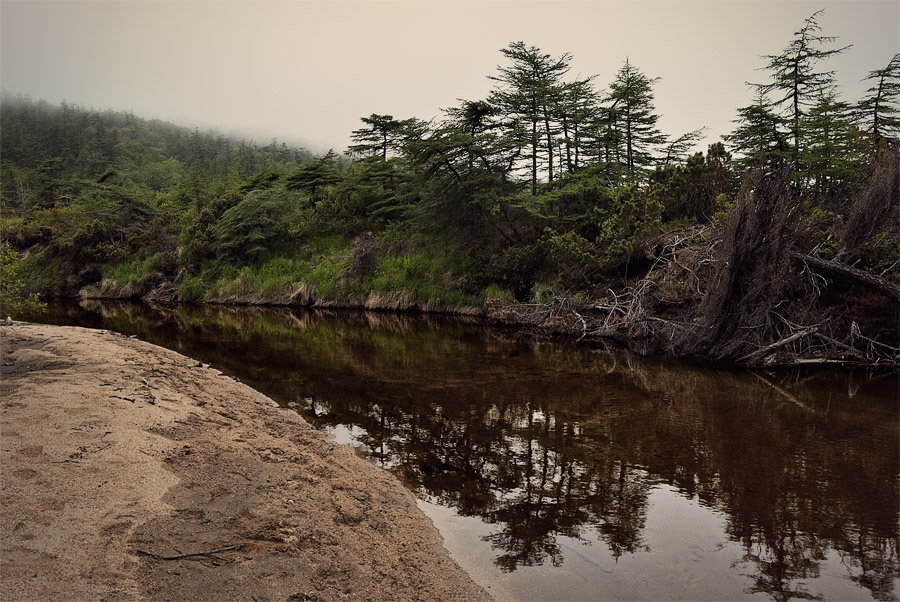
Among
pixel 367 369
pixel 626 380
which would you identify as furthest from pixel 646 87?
pixel 367 369

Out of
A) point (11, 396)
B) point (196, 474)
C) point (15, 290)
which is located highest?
point (15, 290)

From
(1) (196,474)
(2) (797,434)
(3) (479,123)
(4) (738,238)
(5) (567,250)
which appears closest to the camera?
(1) (196,474)

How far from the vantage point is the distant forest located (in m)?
12.5

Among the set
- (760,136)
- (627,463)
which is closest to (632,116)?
(760,136)

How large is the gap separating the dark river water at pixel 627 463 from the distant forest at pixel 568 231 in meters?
2.24

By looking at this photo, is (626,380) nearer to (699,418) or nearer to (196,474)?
(699,418)

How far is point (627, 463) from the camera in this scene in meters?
6.50

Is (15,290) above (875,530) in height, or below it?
above

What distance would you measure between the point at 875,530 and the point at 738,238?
8677 mm

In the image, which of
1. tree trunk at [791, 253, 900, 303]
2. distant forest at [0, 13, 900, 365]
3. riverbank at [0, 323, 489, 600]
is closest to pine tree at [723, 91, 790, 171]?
distant forest at [0, 13, 900, 365]

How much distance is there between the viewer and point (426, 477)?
6.04 metres

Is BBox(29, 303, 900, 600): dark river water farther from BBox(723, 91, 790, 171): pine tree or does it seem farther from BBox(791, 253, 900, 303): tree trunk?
BBox(723, 91, 790, 171): pine tree

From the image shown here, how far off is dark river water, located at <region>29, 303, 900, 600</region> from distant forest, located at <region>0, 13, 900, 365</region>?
7.35ft

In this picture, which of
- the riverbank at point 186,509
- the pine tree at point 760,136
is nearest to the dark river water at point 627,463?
the riverbank at point 186,509
